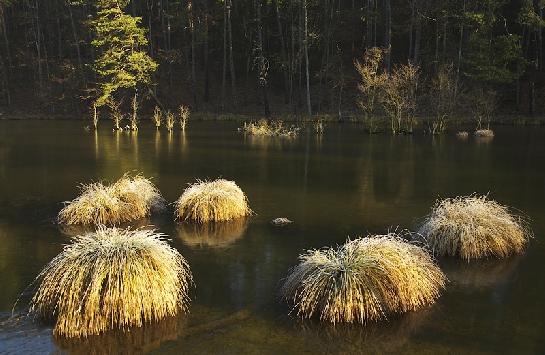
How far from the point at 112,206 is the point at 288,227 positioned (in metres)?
4.58

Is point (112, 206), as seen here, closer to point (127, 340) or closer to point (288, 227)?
point (288, 227)

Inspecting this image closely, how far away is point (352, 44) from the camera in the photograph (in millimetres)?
61344

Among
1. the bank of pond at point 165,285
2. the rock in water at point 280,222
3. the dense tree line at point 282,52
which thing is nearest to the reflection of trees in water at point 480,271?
the bank of pond at point 165,285

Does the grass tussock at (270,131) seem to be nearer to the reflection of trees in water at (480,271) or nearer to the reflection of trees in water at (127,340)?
the reflection of trees in water at (480,271)

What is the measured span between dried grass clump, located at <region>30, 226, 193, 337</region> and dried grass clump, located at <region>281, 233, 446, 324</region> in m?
1.94

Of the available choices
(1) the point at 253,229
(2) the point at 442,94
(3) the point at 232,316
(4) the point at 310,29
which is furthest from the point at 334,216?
(4) the point at 310,29

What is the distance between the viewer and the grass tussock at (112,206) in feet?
46.3

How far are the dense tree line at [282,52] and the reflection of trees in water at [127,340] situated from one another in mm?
40583

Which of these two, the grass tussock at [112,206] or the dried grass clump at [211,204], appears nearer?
the grass tussock at [112,206]

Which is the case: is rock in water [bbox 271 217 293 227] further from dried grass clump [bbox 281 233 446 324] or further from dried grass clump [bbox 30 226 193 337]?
dried grass clump [bbox 30 226 193 337]

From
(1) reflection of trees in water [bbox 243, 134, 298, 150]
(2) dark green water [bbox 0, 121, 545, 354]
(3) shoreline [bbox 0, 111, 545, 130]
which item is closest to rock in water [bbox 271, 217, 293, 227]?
(2) dark green water [bbox 0, 121, 545, 354]

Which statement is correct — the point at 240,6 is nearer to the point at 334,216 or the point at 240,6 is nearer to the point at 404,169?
the point at 404,169

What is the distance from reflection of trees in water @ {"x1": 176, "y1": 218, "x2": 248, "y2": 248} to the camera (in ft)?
41.0

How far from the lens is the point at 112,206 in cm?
1434
